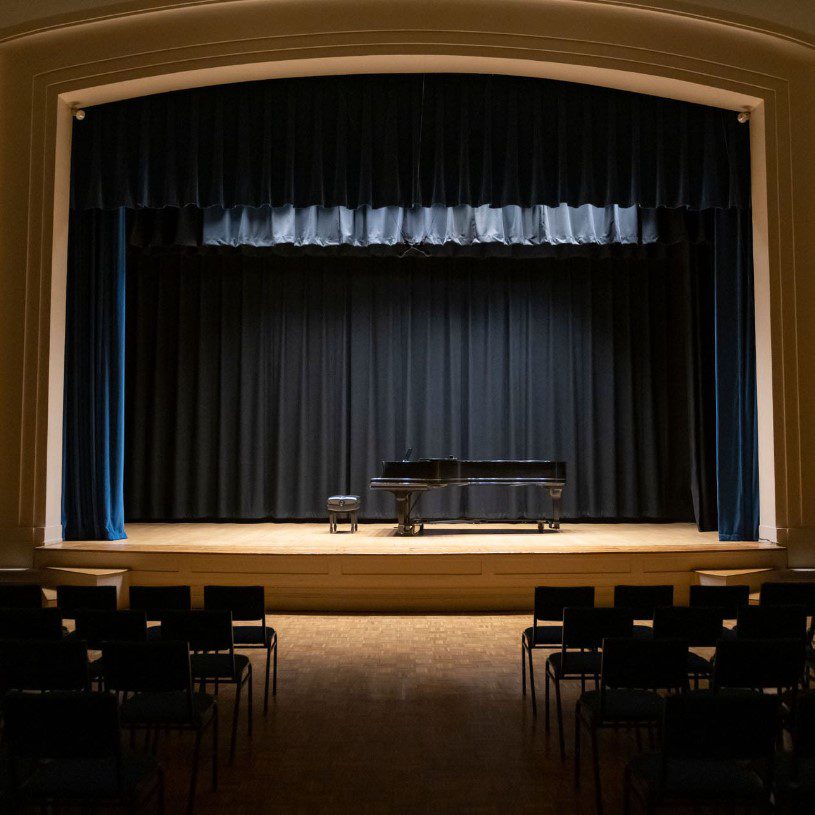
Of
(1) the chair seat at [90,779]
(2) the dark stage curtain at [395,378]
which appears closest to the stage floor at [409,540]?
(2) the dark stage curtain at [395,378]

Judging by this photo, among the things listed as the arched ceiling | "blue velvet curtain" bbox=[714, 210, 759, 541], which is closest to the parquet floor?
"blue velvet curtain" bbox=[714, 210, 759, 541]

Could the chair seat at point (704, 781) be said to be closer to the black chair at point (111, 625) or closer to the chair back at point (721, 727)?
the chair back at point (721, 727)

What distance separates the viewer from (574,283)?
1225 centimetres

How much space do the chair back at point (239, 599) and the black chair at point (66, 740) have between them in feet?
7.54

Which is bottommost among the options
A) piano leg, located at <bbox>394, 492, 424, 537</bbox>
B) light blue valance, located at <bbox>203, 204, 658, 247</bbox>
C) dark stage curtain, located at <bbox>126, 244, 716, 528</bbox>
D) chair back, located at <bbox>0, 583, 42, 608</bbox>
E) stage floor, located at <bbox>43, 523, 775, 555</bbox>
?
stage floor, located at <bbox>43, 523, 775, 555</bbox>

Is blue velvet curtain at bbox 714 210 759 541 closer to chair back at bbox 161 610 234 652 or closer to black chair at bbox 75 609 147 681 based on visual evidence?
chair back at bbox 161 610 234 652

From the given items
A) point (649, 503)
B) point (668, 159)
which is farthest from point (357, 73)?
point (649, 503)

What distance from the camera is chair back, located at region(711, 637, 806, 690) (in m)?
3.58

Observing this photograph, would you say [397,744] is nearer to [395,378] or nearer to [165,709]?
[165,709]

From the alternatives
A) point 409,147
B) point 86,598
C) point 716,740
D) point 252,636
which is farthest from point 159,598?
point 409,147

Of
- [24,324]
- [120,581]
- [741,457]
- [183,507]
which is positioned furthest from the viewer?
[183,507]

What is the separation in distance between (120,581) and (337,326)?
546cm

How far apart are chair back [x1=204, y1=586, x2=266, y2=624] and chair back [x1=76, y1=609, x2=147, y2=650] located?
0.73 meters

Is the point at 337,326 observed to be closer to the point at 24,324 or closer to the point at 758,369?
the point at 24,324
